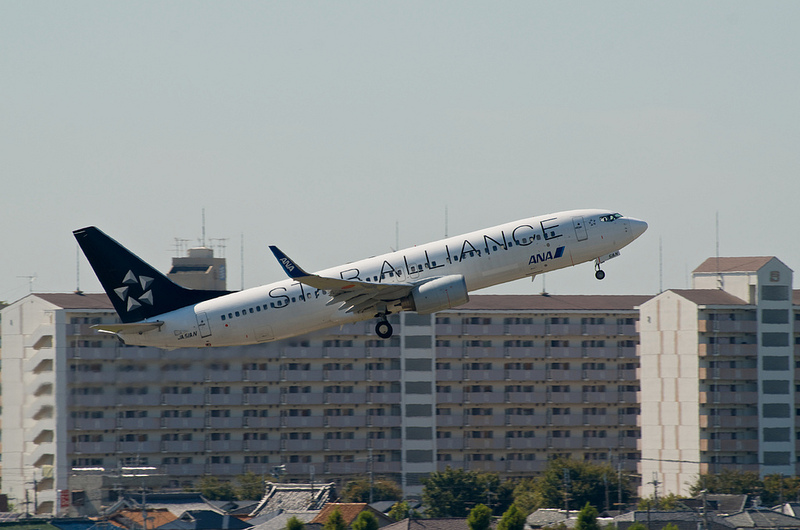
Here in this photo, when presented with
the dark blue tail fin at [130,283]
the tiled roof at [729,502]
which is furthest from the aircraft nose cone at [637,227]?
the tiled roof at [729,502]

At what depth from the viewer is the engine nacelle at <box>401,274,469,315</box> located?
6003 cm

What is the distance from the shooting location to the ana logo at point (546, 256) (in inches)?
2400

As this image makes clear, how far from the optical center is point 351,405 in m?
129

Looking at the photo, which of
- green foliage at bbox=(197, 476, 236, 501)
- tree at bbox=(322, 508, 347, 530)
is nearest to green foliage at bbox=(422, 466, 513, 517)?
green foliage at bbox=(197, 476, 236, 501)

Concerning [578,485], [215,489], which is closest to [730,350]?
[578,485]

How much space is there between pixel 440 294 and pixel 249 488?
6918 centimetres

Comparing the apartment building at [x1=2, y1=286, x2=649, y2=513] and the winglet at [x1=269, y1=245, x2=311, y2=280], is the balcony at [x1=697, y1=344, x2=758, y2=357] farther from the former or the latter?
the winglet at [x1=269, y1=245, x2=311, y2=280]

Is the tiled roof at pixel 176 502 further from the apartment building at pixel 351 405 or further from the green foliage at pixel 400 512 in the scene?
the green foliage at pixel 400 512

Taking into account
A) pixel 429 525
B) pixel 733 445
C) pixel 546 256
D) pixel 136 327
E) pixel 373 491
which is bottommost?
pixel 373 491

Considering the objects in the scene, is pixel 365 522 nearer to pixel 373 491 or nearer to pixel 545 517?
pixel 545 517

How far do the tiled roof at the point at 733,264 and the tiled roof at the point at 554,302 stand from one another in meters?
10.6

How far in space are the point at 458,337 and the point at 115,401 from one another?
60.0m

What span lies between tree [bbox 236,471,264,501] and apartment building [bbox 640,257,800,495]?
135 feet

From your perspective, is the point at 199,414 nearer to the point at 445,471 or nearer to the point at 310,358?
the point at 310,358
